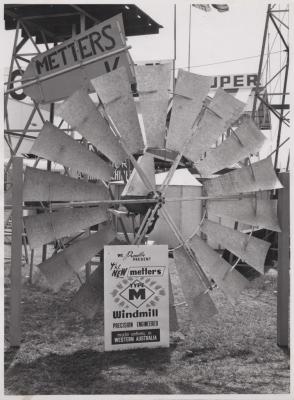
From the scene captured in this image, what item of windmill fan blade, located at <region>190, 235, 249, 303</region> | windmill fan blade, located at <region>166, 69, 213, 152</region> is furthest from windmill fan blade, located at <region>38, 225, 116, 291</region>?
windmill fan blade, located at <region>166, 69, 213, 152</region>

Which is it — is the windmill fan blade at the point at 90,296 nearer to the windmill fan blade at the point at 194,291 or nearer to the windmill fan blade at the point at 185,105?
the windmill fan blade at the point at 194,291

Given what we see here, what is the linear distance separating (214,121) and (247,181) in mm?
877

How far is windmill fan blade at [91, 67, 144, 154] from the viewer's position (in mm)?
5570

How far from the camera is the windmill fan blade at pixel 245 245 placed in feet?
19.6

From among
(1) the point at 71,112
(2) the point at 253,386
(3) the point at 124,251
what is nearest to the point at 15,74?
(1) the point at 71,112

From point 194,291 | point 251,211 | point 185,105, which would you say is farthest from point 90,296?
point 185,105

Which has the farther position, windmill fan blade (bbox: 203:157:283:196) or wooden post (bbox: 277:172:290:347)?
wooden post (bbox: 277:172:290:347)

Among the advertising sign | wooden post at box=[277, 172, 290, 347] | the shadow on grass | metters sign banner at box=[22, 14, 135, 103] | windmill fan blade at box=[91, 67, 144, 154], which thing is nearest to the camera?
the shadow on grass

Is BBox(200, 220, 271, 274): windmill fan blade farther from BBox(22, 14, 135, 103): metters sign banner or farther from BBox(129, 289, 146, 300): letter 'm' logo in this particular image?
BBox(22, 14, 135, 103): metters sign banner

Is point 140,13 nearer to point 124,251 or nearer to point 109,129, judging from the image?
point 109,129

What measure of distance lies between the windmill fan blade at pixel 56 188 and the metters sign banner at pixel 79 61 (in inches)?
56.6

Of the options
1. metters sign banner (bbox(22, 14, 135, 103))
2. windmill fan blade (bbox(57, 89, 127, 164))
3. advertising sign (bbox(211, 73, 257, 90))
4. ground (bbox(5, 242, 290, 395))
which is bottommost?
ground (bbox(5, 242, 290, 395))

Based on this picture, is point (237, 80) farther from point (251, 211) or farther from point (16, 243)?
point (16, 243)

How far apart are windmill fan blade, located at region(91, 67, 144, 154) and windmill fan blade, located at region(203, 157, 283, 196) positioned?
111cm
